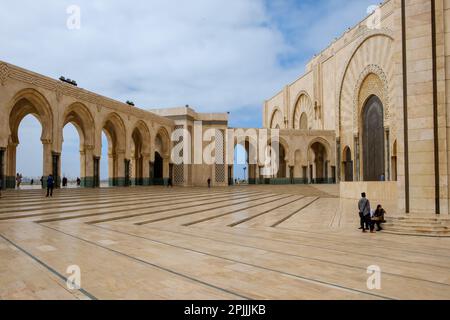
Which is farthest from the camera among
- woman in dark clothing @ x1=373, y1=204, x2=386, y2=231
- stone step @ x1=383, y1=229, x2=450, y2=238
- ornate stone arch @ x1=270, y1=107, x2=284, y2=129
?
ornate stone arch @ x1=270, y1=107, x2=284, y2=129

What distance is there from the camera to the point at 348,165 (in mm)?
26656

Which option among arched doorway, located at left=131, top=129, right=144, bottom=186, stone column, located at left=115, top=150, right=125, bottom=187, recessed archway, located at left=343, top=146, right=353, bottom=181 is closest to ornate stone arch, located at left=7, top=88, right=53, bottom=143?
stone column, located at left=115, top=150, right=125, bottom=187

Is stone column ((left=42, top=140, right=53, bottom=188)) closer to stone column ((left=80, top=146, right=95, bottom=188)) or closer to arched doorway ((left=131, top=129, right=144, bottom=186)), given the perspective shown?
stone column ((left=80, top=146, right=95, bottom=188))

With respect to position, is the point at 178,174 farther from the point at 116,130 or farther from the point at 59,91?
the point at 59,91

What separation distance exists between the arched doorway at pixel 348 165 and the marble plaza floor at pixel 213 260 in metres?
21.1

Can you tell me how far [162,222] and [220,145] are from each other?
63.1ft

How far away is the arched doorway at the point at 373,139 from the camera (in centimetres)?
2184

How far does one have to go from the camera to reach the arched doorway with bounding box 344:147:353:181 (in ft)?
86.0

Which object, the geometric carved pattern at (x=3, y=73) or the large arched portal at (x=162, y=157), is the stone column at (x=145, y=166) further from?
the geometric carved pattern at (x=3, y=73)

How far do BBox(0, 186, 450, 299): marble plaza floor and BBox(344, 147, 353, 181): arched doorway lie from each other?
69.3 feet

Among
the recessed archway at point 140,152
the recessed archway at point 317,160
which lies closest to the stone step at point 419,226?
the recessed archway at point 140,152

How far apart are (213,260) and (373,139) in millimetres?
21553

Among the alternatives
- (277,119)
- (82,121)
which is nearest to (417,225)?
(82,121)

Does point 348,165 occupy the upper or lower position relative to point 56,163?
lower
